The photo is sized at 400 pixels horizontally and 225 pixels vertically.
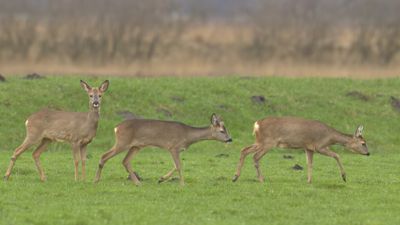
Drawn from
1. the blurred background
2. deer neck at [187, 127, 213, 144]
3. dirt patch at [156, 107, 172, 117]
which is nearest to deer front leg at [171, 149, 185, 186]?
deer neck at [187, 127, 213, 144]

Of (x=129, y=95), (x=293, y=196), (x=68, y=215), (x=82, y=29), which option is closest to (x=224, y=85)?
(x=129, y=95)

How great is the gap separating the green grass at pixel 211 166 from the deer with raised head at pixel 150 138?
435 millimetres

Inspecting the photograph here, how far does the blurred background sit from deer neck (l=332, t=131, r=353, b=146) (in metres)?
19.7

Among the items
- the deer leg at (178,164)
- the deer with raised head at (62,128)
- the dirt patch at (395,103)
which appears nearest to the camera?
the deer leg at (178,164)

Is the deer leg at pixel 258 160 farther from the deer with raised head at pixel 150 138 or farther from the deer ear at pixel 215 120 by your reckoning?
the deer with raised head at pixel 150 138

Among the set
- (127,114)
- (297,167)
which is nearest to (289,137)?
(297,167)

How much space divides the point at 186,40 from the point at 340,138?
2933 centimetres

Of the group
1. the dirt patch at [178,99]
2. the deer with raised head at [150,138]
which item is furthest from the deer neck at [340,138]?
the dirt patch at [178,99]

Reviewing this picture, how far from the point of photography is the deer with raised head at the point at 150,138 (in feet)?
66.7

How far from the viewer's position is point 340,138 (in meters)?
22.1

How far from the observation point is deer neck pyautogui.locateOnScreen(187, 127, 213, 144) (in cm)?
2106

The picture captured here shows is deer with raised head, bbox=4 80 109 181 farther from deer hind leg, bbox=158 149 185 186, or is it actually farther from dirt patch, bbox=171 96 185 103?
dirt patch, bbox=171 96 185 103

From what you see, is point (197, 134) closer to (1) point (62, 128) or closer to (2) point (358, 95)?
(1) point (62, 128)

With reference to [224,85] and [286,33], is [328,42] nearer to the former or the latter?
[286,33]
